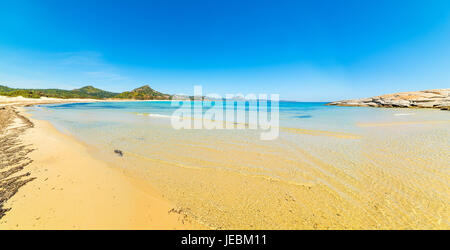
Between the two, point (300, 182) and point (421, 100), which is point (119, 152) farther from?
point (421, 100)

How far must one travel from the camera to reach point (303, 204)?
3.79 meters

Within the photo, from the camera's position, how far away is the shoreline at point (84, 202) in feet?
10.3

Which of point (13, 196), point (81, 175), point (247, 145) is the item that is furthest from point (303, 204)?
point (13, 196)

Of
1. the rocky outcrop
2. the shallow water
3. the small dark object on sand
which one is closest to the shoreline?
the shallow water

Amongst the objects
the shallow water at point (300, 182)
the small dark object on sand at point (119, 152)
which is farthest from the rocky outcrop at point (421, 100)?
the small dark object on sand at point (119, 152)

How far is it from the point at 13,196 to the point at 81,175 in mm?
1376

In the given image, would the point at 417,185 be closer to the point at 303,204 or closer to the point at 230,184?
the point at 303,204

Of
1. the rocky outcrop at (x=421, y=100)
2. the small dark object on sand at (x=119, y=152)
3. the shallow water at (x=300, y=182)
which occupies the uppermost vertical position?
the rocky outcrop at (x=421, y=100)

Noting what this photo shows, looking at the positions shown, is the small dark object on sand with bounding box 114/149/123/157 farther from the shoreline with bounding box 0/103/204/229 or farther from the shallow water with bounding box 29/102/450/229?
the shoreline with bounding box 0/103/204/229

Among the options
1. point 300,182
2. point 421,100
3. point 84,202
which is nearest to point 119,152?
point 84,202

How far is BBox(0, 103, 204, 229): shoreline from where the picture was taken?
313 centimetres

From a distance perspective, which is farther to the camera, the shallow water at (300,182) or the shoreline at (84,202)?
the shallow water at (300,182)

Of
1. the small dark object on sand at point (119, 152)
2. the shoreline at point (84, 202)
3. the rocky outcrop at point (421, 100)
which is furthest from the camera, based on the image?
the rocky outcrop at point (421, 100)

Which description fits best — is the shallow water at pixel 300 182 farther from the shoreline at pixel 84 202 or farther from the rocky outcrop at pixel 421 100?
the rocky outcrop at pixel 421 100
